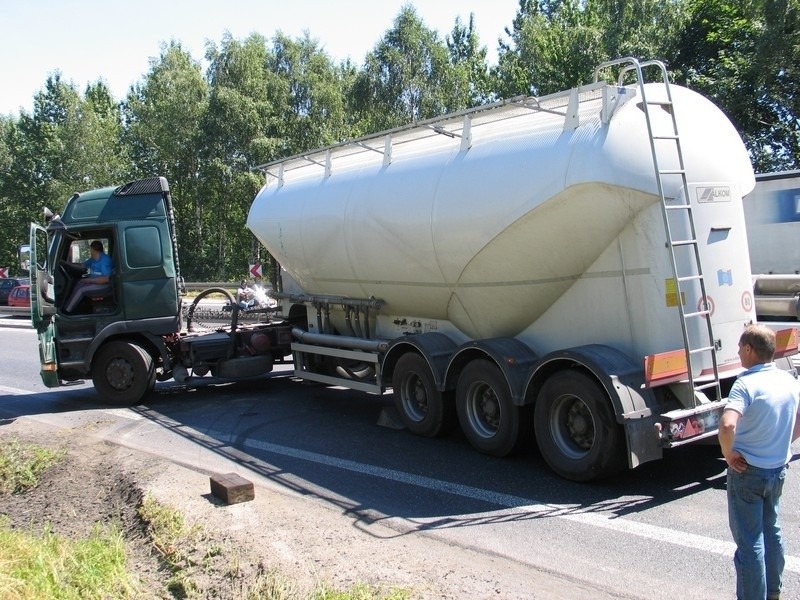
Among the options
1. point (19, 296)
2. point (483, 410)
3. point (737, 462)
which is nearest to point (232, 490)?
point (483, 410)

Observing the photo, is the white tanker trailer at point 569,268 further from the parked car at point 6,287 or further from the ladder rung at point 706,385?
the parked car at point 6,287

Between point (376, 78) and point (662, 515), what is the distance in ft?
123

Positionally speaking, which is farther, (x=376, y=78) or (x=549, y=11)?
(x=549, y=11)

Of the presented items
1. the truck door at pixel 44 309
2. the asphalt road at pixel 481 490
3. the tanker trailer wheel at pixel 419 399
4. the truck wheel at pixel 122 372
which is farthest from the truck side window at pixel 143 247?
the tanker trailer wheel at pixel 419 399

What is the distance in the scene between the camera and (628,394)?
5.81 meters

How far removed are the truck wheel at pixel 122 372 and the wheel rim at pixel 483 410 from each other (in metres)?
5.35

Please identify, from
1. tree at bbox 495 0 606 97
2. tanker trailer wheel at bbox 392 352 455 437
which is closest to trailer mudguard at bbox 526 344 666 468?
tanker trailer wheel at bbox 392 352 455 437

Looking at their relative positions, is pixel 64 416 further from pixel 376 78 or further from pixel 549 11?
pixel 549 11

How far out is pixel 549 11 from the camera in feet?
164

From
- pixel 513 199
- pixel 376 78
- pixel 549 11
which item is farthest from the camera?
pixel 549 11

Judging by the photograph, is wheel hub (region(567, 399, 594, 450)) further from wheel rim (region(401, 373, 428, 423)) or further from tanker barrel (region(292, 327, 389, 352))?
tanker barrel (region(292, 327, 389, 352))

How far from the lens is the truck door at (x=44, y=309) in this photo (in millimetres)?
9617

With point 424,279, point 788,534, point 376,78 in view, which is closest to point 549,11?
point 376,78

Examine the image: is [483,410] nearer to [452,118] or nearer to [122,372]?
[452,118]
